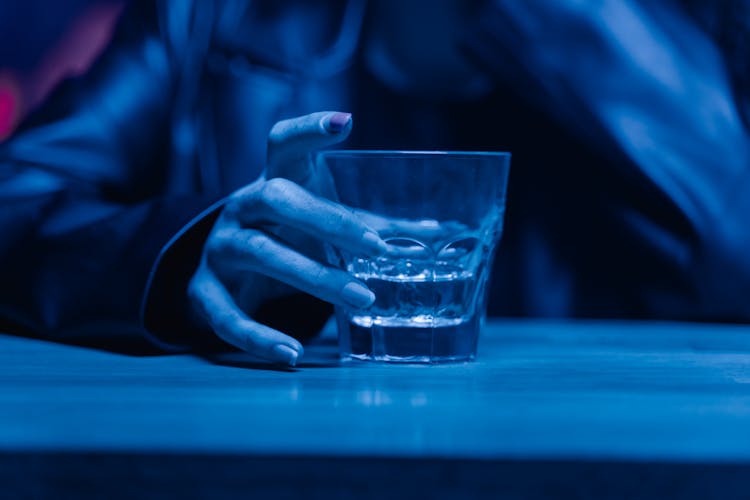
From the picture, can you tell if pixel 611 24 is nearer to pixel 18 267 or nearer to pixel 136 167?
pixel 136 167

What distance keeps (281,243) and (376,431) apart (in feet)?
1.14

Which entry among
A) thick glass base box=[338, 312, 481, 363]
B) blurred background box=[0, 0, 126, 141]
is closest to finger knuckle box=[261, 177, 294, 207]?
thick glass base box=[338, 312, 481, 363]

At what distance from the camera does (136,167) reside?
1.58m

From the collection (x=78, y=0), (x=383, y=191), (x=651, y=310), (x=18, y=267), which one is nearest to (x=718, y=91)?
(x=651, y=310)

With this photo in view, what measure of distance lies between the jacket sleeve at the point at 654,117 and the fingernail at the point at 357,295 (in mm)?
807

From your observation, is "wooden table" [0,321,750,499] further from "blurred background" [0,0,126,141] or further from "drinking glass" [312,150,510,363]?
"blurred background" [0,0,126,141]

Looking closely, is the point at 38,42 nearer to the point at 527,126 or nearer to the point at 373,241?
the point at 527,126

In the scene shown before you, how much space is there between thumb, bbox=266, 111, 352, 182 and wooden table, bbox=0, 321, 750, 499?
19cm

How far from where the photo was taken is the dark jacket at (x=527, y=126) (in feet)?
4.67

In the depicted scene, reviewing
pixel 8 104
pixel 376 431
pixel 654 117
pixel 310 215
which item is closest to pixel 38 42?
pixel 8 104

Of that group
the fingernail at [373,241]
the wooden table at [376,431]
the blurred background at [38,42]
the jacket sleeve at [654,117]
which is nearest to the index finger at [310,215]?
the fingernail at [373,241]

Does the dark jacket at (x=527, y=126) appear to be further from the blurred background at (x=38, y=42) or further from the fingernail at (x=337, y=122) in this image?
the fingernail at (x=337, y=122)

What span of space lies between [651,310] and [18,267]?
99cm

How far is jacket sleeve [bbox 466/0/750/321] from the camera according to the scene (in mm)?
1415
